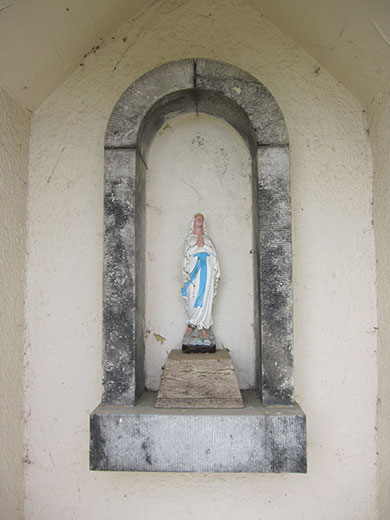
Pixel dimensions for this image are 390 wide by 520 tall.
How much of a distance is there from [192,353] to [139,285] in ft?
2.12

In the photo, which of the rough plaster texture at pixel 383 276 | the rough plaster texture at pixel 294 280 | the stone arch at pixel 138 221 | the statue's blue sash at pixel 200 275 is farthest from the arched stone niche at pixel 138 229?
the rough plaster texture at pixel 383 276

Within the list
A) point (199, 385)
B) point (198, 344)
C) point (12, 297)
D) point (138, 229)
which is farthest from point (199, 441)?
point (12, 297)

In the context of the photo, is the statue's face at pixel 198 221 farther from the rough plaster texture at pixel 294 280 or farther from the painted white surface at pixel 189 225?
the rough plaster texture at pixel 294 280

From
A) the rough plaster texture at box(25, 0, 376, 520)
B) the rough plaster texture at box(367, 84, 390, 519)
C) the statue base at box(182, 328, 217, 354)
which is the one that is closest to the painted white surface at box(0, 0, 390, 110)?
the rough plaster texture at box(25, 0, 376, 520)

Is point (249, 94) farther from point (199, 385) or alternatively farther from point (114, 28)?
point (199, 385)

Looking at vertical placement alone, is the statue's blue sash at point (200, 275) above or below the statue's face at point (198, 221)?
below

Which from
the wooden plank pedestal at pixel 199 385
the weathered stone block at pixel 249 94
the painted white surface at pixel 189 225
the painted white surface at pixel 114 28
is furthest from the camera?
the painted white surface at pixel 189 225

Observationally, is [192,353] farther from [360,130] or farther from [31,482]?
[360,130]

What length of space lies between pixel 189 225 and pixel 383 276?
1.53m

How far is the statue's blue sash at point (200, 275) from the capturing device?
3.04 metres

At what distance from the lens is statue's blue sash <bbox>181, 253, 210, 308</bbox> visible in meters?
3.04

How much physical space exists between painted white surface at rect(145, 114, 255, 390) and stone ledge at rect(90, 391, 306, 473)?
562 mm

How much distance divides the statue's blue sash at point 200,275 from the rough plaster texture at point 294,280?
698 millimetres

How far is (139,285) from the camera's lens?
303 centimetres
